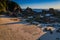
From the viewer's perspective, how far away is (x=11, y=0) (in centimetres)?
2373

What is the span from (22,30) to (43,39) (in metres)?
1.91

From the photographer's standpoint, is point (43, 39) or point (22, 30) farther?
point (22, 30)

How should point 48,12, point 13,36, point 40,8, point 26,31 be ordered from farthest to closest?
point 40,8, point 48,12, point 26,31, point 13,36

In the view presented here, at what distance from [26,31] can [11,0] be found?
11.7 meters

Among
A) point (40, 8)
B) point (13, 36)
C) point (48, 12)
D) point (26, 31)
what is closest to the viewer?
point (13, 36)

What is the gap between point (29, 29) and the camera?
13047 millimetres

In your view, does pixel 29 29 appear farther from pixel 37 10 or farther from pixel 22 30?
pixel 37 10

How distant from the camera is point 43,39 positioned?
11.1 m

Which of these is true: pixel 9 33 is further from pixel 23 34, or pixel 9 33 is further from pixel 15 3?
pixel 15 3

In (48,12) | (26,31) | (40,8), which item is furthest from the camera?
(40,8)

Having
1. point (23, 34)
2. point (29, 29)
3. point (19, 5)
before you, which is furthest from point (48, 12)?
point (23, 34)

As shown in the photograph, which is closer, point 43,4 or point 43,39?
point 43,39

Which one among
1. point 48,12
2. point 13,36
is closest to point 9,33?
point 13,36

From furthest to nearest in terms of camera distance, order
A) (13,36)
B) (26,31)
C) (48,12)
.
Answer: (48,12)
(26,31)
(13,36)
